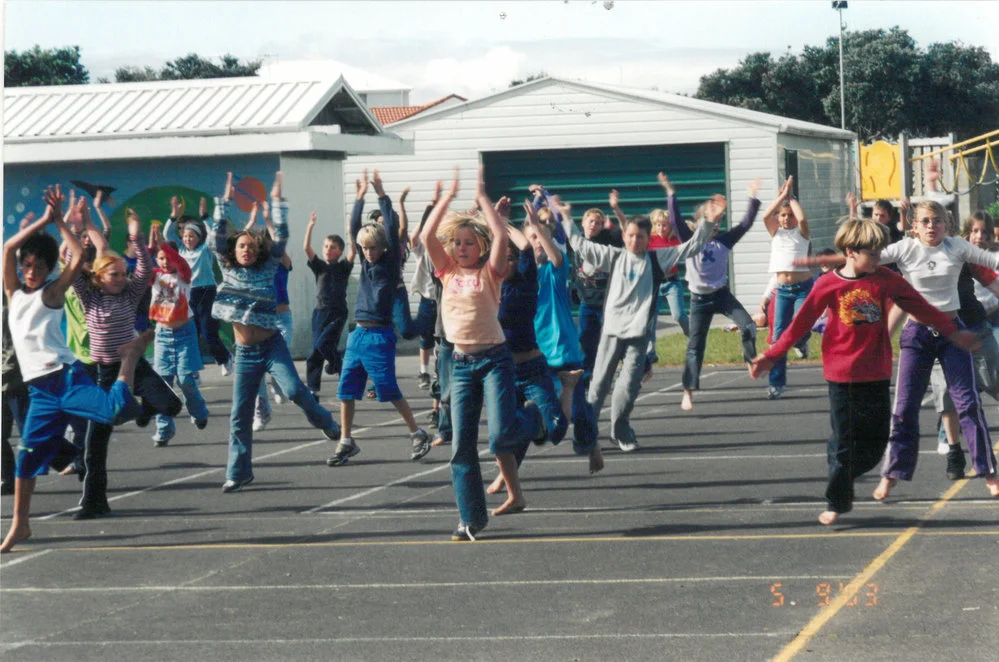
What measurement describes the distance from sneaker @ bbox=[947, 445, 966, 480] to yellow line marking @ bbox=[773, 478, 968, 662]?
62cm

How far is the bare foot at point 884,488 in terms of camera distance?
8.80m

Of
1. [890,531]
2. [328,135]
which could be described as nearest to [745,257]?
[328,135]

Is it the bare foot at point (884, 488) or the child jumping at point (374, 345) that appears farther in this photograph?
the child jumping at point (374, 345)

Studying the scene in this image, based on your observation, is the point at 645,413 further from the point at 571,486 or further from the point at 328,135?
the point at 328,135

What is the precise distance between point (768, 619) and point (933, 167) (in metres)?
6.51

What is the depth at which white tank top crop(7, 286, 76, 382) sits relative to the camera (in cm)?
847

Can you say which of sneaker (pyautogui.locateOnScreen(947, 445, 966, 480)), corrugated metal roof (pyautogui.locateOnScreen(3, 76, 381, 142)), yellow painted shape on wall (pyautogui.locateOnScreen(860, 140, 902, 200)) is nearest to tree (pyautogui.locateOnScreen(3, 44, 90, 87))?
corrugated metal roof (pyautogui.locateOnScreen(3, 76, 381, 142))

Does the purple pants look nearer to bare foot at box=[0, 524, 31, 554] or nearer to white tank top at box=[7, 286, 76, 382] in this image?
white tank top at box=[7, 286, 76, 382]

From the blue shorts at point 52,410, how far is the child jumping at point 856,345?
373 centimetres

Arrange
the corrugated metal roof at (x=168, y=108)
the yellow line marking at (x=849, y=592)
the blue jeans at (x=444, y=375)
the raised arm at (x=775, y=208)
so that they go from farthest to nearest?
the corrugated metal roof at (x=168, y=108) → the raised arm at (x=775, y=208) → the blue jeans at (x=444, y=375) → the yellow line marking at (x=849, y=592)

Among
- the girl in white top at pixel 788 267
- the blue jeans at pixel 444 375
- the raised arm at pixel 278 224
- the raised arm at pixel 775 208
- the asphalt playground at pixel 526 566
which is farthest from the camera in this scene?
the girl in white top at pixel 788 267

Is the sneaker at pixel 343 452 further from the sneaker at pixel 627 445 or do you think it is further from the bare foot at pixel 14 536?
the bare foot at pixel 14 536

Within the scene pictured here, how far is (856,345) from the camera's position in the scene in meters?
8.07

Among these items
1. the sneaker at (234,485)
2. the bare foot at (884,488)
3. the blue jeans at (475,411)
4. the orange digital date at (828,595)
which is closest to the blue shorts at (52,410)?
the sneaker at (234,485)
